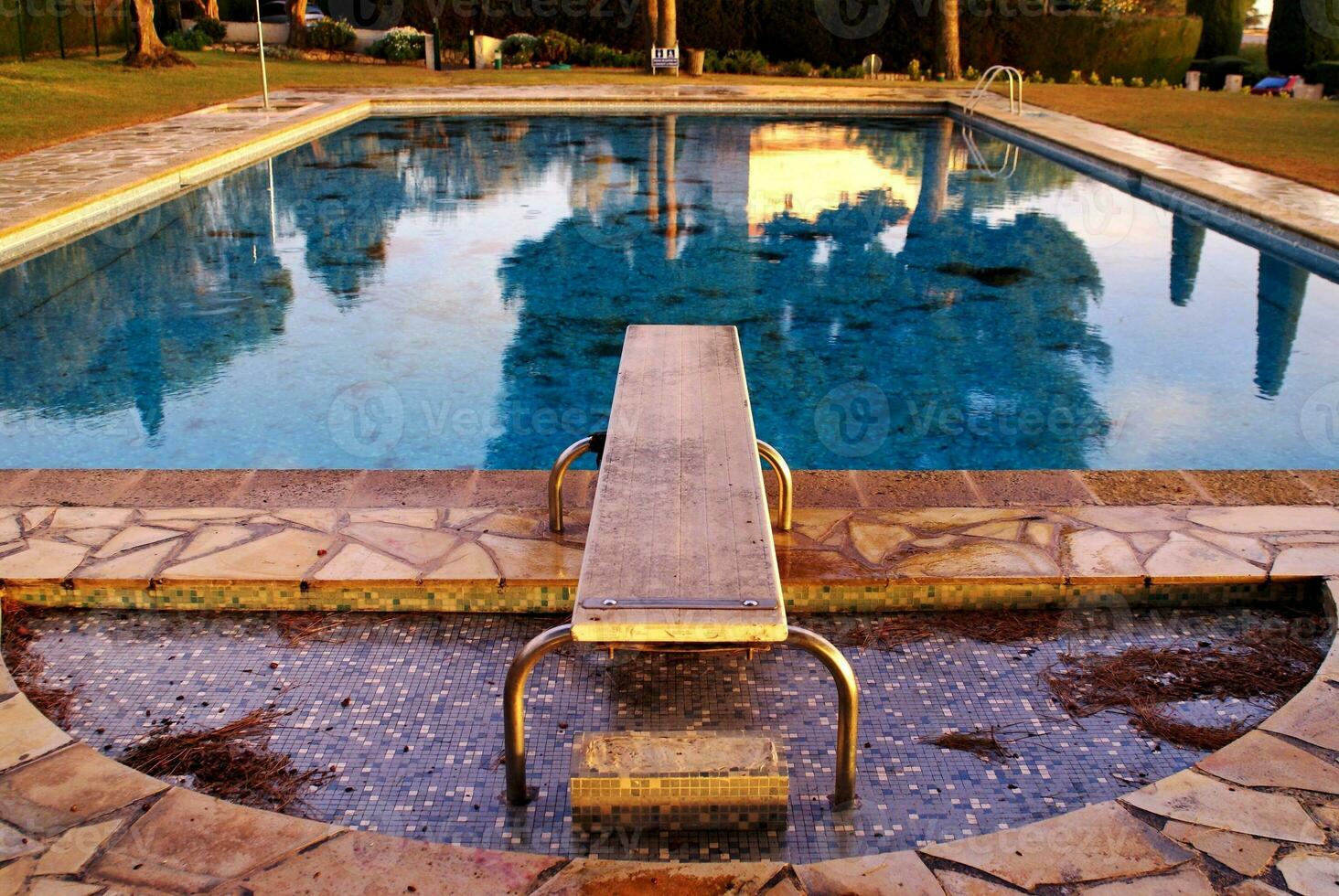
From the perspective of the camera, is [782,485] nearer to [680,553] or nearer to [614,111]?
[680,553]

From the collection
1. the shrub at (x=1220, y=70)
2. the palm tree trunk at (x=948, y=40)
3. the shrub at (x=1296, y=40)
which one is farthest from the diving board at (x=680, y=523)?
the shrub at (x=1220, y=70)

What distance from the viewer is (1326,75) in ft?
80.0

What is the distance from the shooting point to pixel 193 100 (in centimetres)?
1880

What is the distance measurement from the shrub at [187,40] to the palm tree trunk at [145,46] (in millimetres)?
4256

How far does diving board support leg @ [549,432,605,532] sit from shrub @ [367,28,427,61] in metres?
25.2

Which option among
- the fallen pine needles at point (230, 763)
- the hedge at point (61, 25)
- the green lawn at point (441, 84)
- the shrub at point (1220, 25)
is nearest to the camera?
the fallen pine needles at point (230, 763)

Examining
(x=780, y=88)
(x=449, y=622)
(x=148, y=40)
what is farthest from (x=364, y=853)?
(x=148, y=40)

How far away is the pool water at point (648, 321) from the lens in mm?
6250

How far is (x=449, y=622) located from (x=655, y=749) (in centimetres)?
121

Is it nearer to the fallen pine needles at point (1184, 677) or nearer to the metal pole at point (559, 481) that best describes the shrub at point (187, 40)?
the metal pole at point (559, 481)

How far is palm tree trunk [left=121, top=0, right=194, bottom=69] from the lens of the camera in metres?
23.3

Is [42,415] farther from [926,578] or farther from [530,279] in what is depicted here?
[926,578]

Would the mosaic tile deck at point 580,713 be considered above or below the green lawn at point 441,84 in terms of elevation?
below

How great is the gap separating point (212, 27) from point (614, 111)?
15761mm
